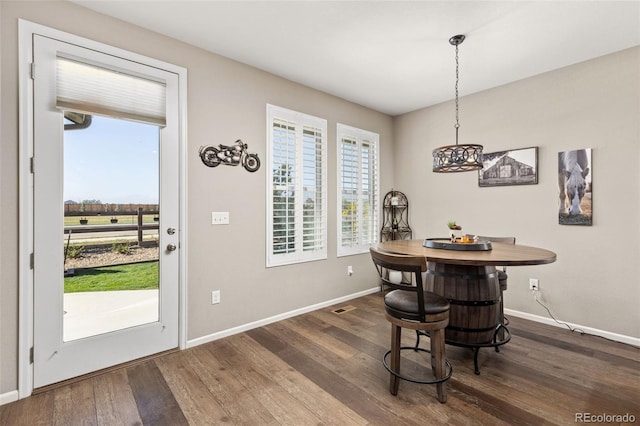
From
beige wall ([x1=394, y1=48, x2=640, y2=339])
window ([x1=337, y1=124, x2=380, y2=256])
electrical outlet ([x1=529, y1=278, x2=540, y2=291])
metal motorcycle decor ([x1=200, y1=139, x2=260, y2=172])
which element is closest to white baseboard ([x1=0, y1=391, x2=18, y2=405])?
metal motorcycle decor ([x1=200, y1=139, x2=260, y2=172])

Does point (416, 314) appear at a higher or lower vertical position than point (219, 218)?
lower

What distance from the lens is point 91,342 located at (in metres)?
2.20

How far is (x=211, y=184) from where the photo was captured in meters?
2.78

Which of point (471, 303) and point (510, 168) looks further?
point (510, 168)

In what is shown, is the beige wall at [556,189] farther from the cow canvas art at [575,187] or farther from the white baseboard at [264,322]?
the white baseboard at [264,322]

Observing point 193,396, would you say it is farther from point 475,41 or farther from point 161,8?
point 475,41

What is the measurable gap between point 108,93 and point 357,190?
9.79 feet

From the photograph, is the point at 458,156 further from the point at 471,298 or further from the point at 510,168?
the point at 510,168

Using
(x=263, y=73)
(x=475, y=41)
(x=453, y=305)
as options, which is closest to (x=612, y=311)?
(x=453, y=305)

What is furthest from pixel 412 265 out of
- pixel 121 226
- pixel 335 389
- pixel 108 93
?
pixel 108 93

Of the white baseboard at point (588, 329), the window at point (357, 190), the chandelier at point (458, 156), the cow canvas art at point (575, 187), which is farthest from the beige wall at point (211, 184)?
the cow canvas art at point (575, 187)

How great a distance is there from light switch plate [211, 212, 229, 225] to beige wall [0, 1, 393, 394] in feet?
0.14

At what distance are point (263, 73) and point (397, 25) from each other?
1469 millimetres

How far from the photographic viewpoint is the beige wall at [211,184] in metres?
1.90
